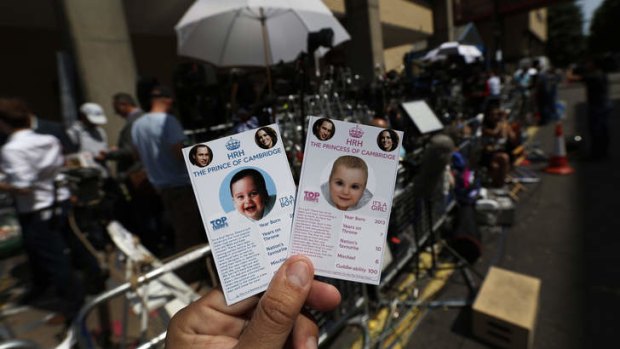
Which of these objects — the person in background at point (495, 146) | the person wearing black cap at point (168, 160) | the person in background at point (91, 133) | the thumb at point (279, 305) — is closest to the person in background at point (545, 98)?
the person in background at point (495, 146)

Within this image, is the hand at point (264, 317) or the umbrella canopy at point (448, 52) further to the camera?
the umbrella canopy at point (448, 52)

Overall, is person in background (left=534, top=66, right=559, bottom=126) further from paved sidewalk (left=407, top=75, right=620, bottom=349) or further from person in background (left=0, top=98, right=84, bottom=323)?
person in background (left=0, top=98, right=84, bottom=323)

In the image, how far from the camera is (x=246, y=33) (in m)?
4.09

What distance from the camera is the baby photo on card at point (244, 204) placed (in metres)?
0.91

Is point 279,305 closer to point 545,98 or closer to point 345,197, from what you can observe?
point 345,197

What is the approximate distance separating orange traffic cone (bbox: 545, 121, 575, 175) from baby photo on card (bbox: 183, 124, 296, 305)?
7.47 meters

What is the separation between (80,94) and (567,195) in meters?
8.38

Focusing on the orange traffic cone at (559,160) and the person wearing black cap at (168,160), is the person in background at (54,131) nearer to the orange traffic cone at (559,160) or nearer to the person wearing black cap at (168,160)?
the person wearing black cap at (168,160)

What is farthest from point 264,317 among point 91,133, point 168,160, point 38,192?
point 91,133

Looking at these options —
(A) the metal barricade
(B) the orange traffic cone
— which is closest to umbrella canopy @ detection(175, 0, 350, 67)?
(A) the metal barricade

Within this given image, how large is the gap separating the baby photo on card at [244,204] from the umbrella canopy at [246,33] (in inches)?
110

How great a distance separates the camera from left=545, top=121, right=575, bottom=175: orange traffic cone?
633 centimetres

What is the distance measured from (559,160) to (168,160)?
747cm

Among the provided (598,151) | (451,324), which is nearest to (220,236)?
(451,324)
